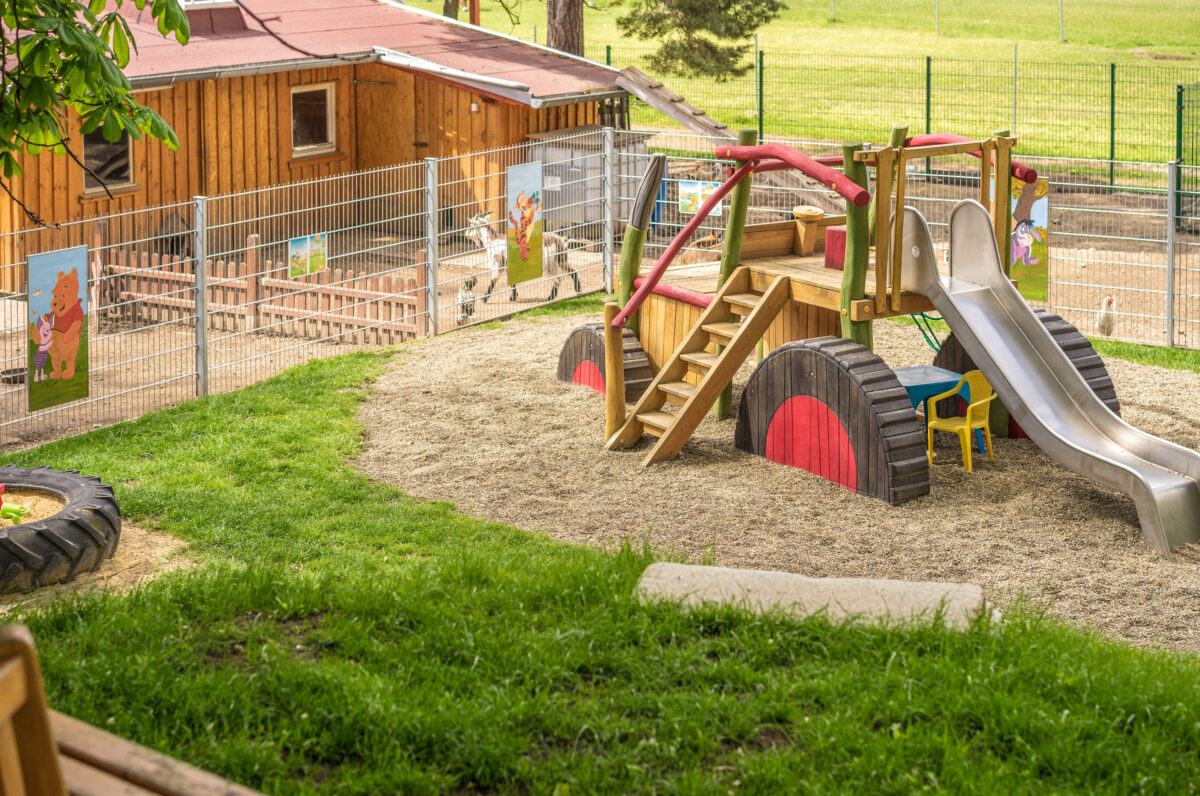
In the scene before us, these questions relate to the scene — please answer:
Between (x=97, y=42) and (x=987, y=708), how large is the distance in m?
4.16

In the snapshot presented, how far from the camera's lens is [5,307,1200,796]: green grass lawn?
3.82 metres

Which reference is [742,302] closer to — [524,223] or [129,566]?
[129,566]

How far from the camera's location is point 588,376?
10.8 metres

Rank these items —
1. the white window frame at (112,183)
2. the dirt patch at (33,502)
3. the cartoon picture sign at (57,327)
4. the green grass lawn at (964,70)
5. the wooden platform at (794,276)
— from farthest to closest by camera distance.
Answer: the green grass lawn at (964,70) < the white window frame at (112,183) < the wooden platform at (794,276) < the cartoon picture sign at (57,327) < the dirt patch at (33,502)

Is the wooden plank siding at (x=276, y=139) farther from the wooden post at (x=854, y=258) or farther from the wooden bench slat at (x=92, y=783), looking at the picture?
the wooden bench slat at (x=92, y=783)

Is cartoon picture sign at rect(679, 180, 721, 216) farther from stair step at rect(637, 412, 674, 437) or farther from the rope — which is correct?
stair step at rect(637, 412, 674, 437)

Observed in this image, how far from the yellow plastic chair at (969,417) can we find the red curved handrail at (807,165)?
1546 mm

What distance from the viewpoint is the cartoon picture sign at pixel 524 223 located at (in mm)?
13289

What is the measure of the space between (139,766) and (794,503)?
5.48 m

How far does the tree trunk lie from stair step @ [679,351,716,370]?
16.0 meters

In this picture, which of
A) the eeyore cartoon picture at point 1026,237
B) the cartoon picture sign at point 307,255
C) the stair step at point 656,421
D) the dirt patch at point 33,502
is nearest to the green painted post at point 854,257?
the stair step at point 656,421

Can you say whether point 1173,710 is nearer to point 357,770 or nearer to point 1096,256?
point 357,770

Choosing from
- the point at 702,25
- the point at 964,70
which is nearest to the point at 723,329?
the point at 702,25

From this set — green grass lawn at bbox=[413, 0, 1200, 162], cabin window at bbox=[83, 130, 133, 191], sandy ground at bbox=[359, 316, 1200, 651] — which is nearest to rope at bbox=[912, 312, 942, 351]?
sandy ground at bbox=[359, 316, 1200, 651]
